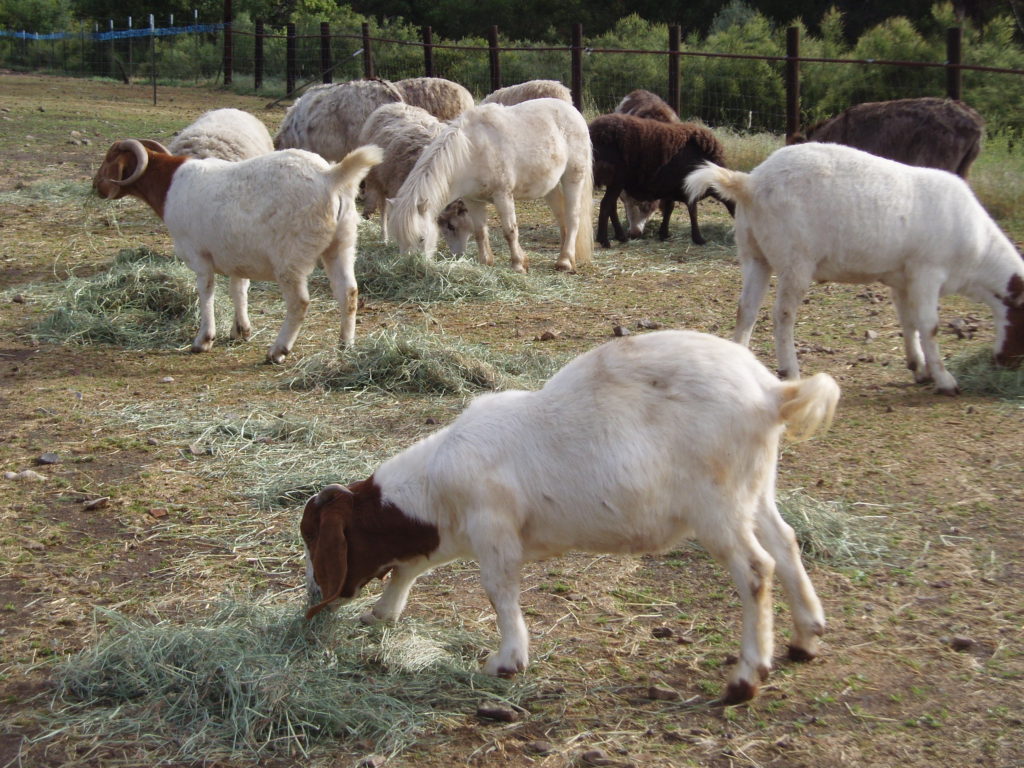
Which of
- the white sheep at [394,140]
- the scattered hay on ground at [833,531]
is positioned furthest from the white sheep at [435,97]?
the scattered hay on ground at [833,531]

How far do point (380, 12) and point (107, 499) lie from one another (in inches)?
1608

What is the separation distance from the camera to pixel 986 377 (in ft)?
22.9

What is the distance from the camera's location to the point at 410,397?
6801 millimetres

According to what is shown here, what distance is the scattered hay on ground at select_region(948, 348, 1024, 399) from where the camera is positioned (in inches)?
269

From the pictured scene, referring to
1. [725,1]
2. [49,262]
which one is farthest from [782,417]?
[725,1]

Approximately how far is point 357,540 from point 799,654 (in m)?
1.58

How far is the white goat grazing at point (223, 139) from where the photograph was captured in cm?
973

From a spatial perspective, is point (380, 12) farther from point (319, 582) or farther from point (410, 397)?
point (319, 582)

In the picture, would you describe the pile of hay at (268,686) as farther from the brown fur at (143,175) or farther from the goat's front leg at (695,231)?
the goat's front leg at (695,231)

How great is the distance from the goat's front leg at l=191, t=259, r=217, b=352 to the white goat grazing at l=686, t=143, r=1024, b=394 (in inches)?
132

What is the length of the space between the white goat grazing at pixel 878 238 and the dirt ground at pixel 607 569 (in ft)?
1.68

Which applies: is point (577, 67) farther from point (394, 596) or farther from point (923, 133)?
point (394, 596)

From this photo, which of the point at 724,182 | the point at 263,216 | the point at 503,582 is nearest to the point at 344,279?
the point at 263,216

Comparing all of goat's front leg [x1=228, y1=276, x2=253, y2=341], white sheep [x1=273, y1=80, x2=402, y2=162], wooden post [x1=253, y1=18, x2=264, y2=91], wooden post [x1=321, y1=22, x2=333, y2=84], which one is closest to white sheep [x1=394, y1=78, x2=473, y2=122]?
white sheep [x1=273, y1=80, x2=402, y2=162]
